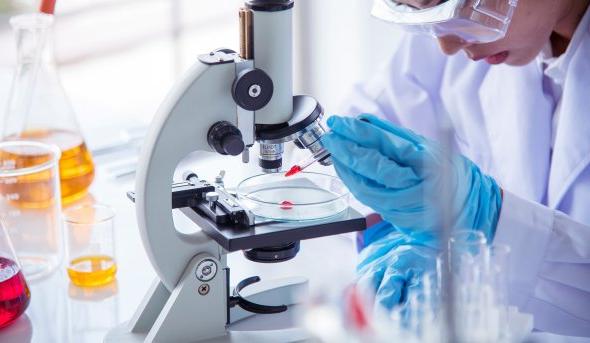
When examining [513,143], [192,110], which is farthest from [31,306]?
[513,143]

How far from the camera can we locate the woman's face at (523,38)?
5.68 feet

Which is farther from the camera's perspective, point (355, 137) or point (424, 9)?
point (424, 9)

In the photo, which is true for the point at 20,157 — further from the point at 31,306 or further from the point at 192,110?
the point at 192,110

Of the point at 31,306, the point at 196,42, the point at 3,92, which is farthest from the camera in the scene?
the point at 196,42

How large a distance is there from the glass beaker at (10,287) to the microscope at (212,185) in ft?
0.52

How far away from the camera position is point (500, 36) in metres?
1.63

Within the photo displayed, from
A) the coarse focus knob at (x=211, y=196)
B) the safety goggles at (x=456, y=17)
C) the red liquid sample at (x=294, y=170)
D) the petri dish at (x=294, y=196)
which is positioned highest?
the safety goggles at (x=456, y=17)

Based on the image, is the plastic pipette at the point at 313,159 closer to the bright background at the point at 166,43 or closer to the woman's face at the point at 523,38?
the woman's face at the point at 523,38

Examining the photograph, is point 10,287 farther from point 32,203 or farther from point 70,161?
point 70,161

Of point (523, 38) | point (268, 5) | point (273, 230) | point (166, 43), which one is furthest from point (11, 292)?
point (166, 43)

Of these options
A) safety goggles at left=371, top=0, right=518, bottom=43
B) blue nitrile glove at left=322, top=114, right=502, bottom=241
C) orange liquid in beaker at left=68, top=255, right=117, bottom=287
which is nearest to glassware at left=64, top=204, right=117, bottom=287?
orange liquid in beaker at left=68, top=255, right=117, bottom=287

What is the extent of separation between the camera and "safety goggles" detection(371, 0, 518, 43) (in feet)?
5.13

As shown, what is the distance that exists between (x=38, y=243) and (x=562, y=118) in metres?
1.05

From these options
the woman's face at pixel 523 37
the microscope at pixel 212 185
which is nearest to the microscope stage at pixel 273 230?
the microscope at pixel 212 185
